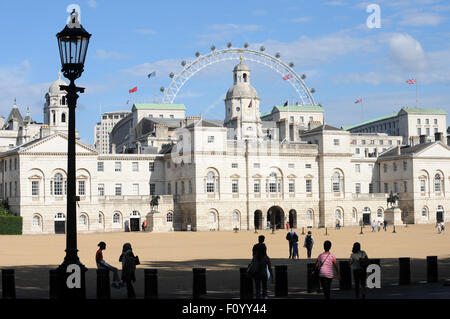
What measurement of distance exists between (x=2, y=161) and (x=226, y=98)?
4300 centimetres

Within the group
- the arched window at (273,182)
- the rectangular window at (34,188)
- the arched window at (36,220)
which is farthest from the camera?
the arched window at (273,182)

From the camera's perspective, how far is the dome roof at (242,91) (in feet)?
400

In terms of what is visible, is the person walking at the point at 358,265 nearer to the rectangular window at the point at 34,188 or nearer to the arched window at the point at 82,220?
the rectangular window at the point at 34,188

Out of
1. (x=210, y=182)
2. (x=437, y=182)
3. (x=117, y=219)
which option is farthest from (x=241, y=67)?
(x=117, y=219)

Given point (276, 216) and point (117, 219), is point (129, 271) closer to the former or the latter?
point (117, 219)

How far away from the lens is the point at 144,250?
169ft

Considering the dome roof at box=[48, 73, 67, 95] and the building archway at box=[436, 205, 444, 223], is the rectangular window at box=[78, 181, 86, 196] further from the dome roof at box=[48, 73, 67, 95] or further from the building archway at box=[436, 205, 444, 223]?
the building archway at box=[436, 205, 444, 223]

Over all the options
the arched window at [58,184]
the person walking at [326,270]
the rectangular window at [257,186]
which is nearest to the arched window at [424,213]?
the rectangular window at [257,186]

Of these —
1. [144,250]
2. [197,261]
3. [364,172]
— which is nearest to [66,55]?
[197,261]

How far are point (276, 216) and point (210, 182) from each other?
1156 centimetres

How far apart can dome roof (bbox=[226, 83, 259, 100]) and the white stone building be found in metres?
12.4

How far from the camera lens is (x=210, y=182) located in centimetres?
9369

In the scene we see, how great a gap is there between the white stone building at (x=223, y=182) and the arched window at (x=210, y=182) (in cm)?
12
